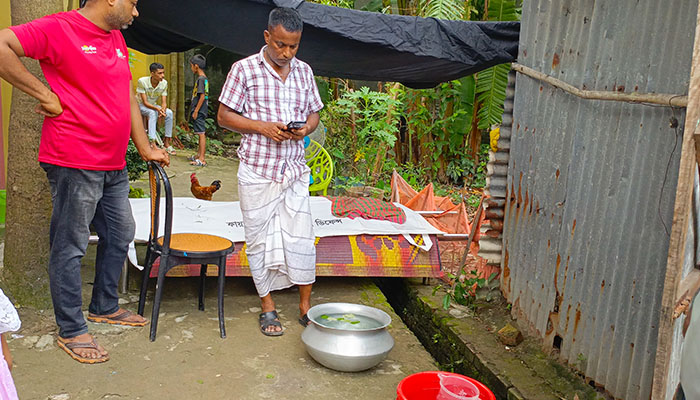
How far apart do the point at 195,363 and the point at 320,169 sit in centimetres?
371

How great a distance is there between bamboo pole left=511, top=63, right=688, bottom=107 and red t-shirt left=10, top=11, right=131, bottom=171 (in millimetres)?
2285

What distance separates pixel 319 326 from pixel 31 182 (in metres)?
1.85

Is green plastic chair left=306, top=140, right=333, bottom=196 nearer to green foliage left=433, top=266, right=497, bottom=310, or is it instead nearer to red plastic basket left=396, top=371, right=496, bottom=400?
green foliage left=433, top=266, right=497, bottom=310

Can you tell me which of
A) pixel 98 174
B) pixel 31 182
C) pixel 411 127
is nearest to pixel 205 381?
pixel 98 174

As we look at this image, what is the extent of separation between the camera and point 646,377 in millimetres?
2635

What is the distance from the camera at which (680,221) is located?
1819mm

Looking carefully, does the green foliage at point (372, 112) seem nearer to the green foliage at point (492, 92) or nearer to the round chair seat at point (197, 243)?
the green foliage at point (492, 92)

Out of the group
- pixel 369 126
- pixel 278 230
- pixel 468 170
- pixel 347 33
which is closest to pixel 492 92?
pixel 468 170

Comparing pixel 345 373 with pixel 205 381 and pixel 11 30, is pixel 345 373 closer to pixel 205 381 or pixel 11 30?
pixel 205 381

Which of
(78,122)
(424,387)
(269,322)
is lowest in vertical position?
(269,322)

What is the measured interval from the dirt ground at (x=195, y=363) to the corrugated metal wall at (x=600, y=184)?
91 cm

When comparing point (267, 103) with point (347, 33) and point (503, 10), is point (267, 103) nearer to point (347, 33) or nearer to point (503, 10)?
point (347, 33)

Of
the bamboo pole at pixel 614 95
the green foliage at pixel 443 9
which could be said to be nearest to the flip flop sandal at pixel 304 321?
the bamboo pole at pixel 614 95

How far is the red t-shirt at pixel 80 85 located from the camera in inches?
118
